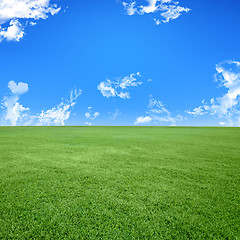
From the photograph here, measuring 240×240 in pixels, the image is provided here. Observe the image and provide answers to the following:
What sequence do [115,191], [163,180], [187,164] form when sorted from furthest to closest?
[187,164] → [163,180] → [115,191]

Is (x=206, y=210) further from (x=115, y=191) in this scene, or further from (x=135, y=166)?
(x=135, y=166)

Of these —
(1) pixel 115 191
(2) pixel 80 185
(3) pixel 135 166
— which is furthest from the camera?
(3) pixel 135 166

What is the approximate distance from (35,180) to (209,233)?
9.96ft

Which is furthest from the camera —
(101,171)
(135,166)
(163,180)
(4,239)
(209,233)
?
(135,166)

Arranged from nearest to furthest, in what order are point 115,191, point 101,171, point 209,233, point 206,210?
point 209,233, point 206,210, point 115,191, point 101,171

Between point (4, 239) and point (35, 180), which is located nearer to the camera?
point (4, 239)

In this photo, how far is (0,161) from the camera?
4.47 meters

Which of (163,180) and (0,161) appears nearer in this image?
(163,180)

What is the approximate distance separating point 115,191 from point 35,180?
1666mm

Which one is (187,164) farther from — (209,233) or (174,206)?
(209,233)

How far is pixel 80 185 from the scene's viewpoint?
294 centimetres

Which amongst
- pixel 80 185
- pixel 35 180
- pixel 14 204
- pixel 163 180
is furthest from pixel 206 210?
pixel 35 180

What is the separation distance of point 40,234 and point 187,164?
386cm

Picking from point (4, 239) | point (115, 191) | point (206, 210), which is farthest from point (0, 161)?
point (206, 210)
